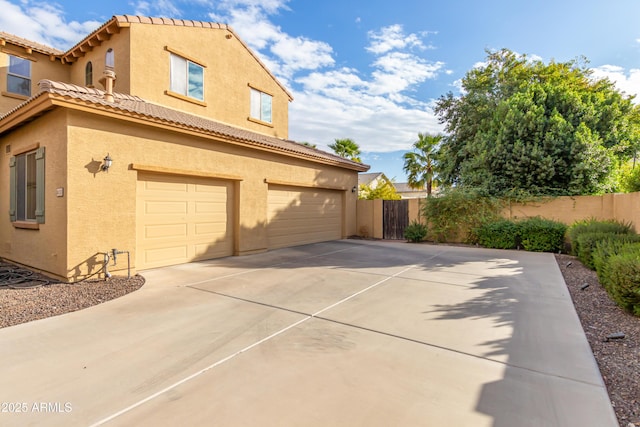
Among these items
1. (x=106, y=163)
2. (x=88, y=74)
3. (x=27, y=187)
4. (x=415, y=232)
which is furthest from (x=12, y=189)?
(x=415, y=232)

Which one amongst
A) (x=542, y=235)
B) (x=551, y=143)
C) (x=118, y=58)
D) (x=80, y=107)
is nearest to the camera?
(x=80, y=107)

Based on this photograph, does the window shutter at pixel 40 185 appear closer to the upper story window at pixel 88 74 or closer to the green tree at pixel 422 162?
the upper story window at pixel 88 74

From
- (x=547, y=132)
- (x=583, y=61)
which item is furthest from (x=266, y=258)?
(x=583, y=61)

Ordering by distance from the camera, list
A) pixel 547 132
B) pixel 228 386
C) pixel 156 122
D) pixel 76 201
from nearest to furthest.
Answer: pixel 228 386 < pixel 76 201 < pixel 156 122 < pixel 547 132

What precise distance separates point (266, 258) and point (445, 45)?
36.7ft

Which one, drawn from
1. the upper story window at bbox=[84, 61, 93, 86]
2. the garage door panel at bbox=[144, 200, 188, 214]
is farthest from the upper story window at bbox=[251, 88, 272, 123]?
the garage door panel at bbox=[144, 200, 188, 214]

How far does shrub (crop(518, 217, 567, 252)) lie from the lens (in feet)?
35.2

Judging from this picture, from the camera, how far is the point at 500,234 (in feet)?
38.4

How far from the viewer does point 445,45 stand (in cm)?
1266

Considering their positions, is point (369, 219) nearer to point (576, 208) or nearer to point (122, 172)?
point (576, 208)

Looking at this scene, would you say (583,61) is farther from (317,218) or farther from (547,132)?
(317,218)

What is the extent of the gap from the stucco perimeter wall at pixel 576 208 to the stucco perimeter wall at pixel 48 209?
14312 mm

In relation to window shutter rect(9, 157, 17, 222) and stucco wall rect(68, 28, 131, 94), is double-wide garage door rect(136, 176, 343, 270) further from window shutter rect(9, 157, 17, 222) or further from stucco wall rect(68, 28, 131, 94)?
stucco wall rect(68, 28, 131, 94)

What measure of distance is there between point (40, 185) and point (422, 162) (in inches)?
947
